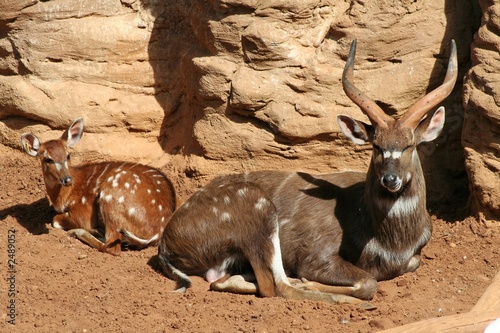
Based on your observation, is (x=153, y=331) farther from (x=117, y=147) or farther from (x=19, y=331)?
(x=117, y=147)

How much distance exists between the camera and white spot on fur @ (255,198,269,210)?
25.7 ft

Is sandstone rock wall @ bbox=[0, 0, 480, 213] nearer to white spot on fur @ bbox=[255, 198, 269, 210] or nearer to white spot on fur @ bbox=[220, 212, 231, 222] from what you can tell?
white spot on fur @ bbox=[255, 198, 269, 210]

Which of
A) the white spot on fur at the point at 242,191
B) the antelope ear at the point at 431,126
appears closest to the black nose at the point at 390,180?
the antelope ear at the point at 431,126

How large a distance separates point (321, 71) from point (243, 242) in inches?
75.6

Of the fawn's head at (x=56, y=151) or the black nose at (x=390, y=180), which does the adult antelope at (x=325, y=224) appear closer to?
the black nose at (x=390, y=180)

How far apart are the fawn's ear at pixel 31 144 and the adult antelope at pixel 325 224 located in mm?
1880

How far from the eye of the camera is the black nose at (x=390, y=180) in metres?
6.89

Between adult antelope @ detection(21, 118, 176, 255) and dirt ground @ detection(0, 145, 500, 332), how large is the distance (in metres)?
0.21

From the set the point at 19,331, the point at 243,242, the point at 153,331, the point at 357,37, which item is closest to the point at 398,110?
the point at 357,37

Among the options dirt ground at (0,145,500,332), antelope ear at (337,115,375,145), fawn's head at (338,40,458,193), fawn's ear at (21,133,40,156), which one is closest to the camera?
dirt ground at (0,145,500,332)

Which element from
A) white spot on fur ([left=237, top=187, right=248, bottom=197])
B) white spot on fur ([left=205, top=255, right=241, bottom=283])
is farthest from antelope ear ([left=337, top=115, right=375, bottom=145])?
white spot on fur ([left=205, top=255, right=241, bottom=283])

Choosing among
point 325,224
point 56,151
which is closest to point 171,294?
point 325,224

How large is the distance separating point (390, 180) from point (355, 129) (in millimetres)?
723

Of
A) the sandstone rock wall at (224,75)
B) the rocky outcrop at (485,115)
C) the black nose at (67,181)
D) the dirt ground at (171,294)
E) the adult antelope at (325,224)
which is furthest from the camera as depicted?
the black nose at (67,181)
